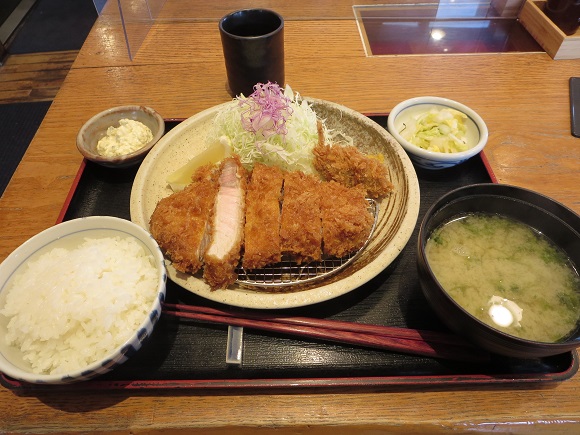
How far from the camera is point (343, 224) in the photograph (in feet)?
6.07

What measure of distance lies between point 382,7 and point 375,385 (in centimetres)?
364

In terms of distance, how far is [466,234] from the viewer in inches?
67.9

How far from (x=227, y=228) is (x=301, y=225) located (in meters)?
0.37

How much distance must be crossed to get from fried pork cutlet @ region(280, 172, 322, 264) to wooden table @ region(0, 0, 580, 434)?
63cm

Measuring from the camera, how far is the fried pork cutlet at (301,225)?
184 centimetres

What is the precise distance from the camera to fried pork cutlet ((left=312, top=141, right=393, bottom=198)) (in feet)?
6.87

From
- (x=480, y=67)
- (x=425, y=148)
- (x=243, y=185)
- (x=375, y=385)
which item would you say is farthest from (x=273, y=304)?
(x=480, y=67)

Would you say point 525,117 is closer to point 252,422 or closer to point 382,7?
point 382,7

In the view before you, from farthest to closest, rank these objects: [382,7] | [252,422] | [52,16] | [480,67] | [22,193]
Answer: [52,16]
[382,7]
[480,67]
[22,193]
[252,422]

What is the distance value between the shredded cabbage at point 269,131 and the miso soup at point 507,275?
1016 millimetres

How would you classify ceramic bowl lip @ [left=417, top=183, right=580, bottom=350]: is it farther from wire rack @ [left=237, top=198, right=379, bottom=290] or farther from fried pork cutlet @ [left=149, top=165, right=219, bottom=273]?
fried pork cutlet @ [left=149, top=165, right=219, bottom=273]

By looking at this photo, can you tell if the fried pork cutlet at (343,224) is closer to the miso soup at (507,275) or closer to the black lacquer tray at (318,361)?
the black lacquer tray at (318,361)

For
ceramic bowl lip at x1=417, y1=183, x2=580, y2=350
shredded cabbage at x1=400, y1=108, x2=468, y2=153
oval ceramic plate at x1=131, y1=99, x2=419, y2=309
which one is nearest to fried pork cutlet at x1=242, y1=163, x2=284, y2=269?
oval ceramic plate at x1=131, y1=99, x2=419, y2=309

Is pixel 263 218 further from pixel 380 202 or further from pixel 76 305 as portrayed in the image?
pixel 76 305
